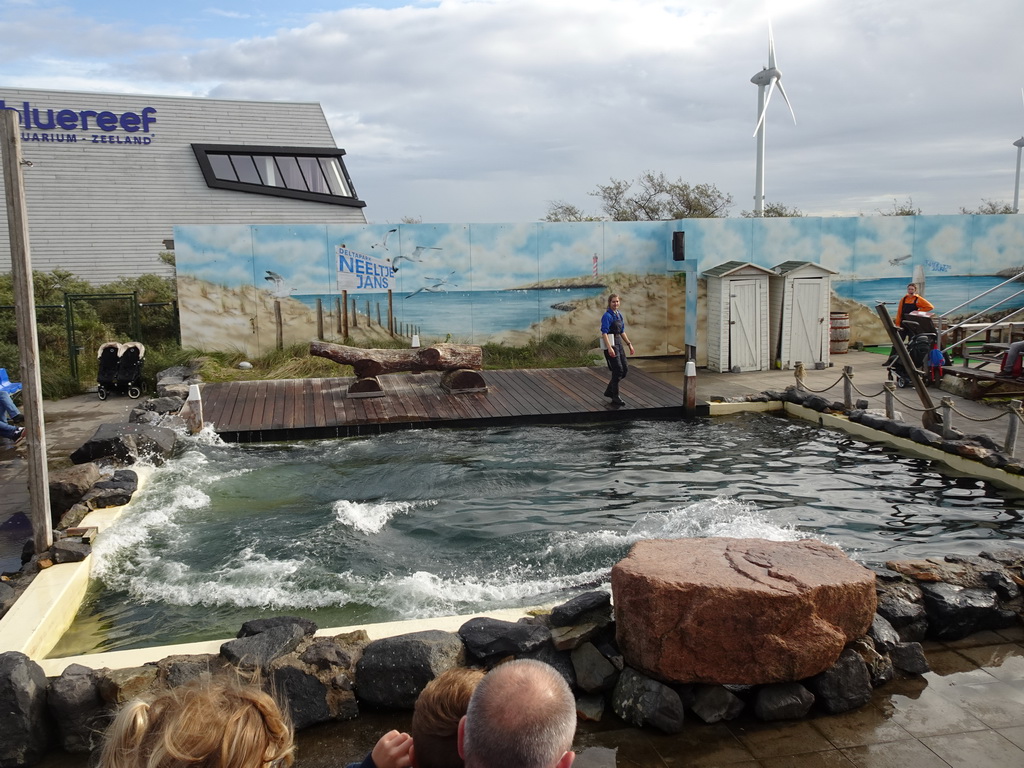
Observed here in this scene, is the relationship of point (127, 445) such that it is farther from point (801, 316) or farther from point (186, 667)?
point (801, 316)

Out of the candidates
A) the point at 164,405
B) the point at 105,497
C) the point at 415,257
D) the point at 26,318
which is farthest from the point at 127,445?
the point at 415,257

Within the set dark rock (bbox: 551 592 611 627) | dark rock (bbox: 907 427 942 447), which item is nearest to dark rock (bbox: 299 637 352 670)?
dark rock (bbox: 551 592 611 627)

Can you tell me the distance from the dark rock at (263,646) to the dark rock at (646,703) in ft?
5.42

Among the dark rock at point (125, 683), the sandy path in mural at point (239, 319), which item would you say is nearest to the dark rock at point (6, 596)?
the dark rock at point (125, 683)

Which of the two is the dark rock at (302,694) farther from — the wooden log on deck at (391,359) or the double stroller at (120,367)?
the double stroller at (120,367)

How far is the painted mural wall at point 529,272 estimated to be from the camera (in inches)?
635

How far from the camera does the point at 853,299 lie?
18.4 metres

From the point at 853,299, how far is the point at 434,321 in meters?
9.28

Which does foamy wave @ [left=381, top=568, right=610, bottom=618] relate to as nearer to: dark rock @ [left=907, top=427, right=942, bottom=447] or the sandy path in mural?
dark rock @ [left=907, top=427, right=942, bottom=447]

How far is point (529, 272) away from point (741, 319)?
4459mm

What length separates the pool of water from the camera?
566 centimetres

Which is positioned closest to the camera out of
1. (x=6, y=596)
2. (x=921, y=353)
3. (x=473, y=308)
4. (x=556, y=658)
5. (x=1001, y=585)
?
(x=556, y=658)

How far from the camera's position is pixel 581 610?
4312 mm

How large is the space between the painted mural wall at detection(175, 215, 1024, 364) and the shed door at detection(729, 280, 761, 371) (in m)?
0.89
